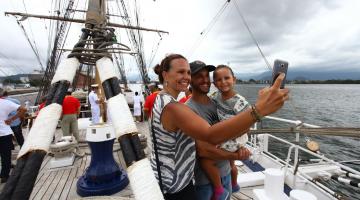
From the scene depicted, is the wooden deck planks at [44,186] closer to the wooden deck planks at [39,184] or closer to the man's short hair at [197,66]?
the wooden deck planks at [39,184]

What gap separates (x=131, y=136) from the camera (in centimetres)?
101

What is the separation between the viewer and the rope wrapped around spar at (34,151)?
94 centimetres

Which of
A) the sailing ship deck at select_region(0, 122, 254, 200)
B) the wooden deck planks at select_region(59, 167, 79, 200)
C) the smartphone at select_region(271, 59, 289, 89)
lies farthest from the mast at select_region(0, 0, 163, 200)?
the wooden deck planks at select_region(59, 167, 79, 200)

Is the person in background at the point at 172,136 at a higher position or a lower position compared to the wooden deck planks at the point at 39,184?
higher

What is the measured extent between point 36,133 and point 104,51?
2.06ft

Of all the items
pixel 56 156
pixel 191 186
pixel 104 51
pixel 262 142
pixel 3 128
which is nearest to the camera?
pixel 104 51

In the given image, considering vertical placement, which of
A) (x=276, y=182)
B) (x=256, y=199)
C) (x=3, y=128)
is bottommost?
(x=256, y=199)

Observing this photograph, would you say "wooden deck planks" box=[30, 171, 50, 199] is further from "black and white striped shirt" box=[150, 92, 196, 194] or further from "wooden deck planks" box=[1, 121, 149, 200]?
"black and white striped shirt" box=[150, 92, 196, 194]

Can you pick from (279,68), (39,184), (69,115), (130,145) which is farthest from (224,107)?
(69,115)

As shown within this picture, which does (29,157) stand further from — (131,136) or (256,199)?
(256,199)

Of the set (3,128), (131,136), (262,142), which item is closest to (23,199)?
(131,136)

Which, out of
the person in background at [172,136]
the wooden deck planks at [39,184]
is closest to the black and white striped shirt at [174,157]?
the person in background at [172,136]

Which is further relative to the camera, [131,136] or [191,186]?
[191,186]

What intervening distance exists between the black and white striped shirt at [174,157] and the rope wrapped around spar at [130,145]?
0.33m
